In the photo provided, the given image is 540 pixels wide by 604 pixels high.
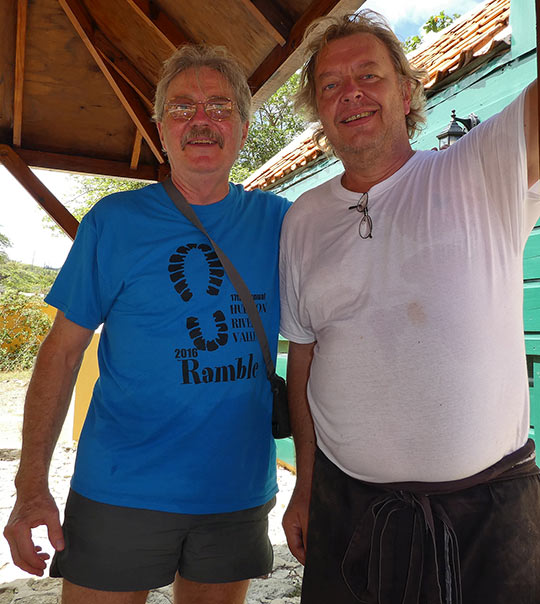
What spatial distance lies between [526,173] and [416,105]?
0.88m

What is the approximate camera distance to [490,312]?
1300 millimetres

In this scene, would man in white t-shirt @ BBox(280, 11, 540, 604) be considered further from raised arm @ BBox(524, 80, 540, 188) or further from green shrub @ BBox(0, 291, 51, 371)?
green shrub @ BBox(0, 291, 51, 371)

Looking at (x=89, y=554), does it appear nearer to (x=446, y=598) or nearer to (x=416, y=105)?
(x=446, y=598)

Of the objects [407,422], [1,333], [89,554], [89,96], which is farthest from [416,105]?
[1,333]

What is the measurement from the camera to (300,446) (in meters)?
1.77

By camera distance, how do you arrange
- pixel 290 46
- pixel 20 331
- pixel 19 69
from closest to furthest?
1. pixel 290 46
2. pixel 19 69
3. pixel 20 331

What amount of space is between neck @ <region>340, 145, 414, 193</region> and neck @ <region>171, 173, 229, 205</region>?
49cm

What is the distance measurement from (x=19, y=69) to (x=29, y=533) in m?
3.74

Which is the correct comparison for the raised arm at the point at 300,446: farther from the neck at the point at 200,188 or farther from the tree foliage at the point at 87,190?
the tree foliage at the point at 87,190

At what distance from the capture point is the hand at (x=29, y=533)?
5.11 ft

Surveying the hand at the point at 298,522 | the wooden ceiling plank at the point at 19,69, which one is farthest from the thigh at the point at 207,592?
the wooden ceiling plank at the point at 19,69

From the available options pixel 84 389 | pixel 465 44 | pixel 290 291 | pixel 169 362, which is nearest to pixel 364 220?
pixel 290 291

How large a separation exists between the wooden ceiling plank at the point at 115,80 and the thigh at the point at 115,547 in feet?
11.3

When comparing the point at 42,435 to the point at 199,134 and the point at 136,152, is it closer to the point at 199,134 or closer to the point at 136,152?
the point at 199,134
